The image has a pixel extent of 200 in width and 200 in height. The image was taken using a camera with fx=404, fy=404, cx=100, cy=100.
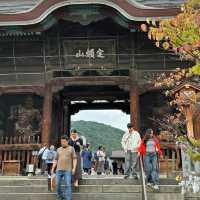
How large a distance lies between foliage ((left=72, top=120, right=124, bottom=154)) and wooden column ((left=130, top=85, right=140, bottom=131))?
180 feet

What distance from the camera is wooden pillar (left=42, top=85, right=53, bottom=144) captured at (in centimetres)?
1462

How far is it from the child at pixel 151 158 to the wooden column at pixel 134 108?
4424 mm

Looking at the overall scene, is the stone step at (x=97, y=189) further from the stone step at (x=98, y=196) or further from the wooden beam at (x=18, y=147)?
the wooden beam at (x=18, y=147)

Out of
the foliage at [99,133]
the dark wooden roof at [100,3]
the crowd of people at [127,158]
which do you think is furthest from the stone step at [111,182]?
the foliage at [99,133]

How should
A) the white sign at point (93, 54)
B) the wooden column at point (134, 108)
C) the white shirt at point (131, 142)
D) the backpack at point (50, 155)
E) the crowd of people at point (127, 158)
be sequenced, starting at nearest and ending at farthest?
the crowd of people at point (127, 158), the white shirt at point (131, 142), the backpack at point (50, 155), the wooden column at point (134, 108), the white sign at point (93, 54)

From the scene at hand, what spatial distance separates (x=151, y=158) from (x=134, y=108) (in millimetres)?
5084

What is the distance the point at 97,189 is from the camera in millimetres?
9625

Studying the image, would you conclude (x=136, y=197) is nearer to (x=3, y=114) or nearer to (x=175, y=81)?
(x=175, y=81)

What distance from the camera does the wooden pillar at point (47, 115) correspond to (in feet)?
48.0

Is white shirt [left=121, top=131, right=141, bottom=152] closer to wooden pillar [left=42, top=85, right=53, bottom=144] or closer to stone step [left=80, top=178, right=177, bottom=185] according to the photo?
stone step [left=80, top=178, right=177, bottom=185]

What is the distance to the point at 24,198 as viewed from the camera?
9.46 metres


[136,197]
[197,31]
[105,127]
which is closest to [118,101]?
[136,197]

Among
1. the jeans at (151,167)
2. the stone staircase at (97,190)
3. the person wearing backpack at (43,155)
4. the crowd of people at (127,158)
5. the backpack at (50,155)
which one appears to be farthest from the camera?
the person wearing backpack at (43,155)

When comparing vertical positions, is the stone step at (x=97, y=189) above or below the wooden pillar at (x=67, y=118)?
below
